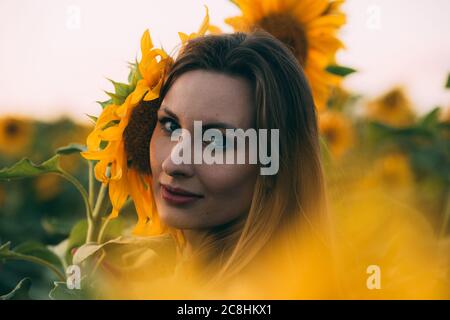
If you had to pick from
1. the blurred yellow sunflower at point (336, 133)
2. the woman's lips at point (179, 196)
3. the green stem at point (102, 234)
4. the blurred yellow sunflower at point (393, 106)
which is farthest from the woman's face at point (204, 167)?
the blurred yellow sunflower at point (393, 106)

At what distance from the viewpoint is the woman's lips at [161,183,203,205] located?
960 mm

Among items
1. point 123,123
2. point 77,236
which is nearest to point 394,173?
point 77,236

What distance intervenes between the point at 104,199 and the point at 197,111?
26 cm

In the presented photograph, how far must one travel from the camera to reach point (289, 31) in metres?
1.30

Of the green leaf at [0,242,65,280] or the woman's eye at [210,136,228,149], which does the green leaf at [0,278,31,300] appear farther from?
the woman's eye at [210,136,228,149]

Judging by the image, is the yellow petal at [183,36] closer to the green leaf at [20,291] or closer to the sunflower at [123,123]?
the sunflower at [123,123]

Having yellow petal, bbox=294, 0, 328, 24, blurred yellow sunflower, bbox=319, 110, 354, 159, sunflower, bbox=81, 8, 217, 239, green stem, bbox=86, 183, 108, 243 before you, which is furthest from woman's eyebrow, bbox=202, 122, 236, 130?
blurred yellow sunflower, bbox=319, 110, 354, 159

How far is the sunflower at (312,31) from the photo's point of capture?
1.29 m

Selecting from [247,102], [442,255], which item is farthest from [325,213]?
[442,255]

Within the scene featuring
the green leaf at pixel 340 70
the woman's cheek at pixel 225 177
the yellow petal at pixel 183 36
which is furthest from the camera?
the green leaf at pixel 340 70

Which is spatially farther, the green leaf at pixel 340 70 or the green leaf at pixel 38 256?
the green leaf at pixel 340 70

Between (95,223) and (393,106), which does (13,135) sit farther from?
(95,223)

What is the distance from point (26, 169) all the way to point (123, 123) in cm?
19
